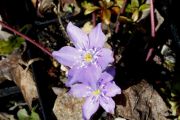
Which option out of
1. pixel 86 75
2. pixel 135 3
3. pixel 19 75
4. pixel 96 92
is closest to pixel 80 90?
pixel 96 92

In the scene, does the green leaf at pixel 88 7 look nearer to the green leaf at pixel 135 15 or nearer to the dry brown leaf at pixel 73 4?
the dry brown leaf at pixel 73 4

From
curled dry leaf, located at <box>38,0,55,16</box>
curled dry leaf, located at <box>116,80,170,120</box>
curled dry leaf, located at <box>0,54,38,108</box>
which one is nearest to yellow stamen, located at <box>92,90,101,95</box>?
curled dry leaf, located at <box>116,80,170,120</box>

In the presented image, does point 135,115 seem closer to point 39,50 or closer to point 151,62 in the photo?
point 151,62

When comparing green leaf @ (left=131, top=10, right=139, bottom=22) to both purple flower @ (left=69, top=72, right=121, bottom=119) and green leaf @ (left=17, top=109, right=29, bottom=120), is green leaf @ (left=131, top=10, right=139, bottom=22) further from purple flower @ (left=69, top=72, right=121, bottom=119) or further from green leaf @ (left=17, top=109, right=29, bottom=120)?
green leaf @ (left=17, top=109, right=29, bottom=120)

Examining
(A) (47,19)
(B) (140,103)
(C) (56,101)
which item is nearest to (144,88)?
(B) (140,103)

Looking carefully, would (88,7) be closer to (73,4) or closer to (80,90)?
(73,4)

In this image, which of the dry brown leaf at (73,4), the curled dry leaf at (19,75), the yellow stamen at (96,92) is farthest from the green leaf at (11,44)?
the yellow stamen at (96,92)
